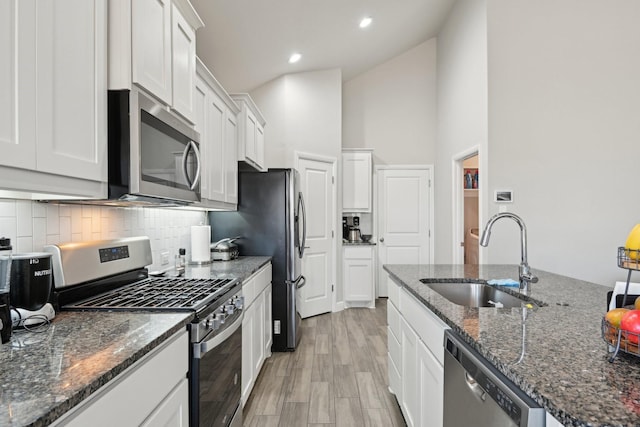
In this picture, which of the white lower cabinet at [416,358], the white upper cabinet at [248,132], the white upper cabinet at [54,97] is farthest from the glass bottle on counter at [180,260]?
the white lower cabinet at [416,358]

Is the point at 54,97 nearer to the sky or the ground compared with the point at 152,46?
nearer to the ground

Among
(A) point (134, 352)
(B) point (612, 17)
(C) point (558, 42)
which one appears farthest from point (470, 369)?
(B) point (612, 17)

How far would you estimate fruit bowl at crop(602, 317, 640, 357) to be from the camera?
82 cm

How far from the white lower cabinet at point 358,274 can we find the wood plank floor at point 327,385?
42.6 inches

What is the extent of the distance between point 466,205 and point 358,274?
2.54 m

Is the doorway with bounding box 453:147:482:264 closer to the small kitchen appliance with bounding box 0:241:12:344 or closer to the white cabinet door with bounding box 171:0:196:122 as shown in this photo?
the white cabinet door with bounding box 171:0:196:122

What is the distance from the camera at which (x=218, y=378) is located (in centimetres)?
161

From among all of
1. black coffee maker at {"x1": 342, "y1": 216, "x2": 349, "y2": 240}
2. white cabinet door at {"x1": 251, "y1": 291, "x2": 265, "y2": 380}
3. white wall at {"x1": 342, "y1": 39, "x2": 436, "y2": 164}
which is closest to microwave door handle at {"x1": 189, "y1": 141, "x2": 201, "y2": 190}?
white cabinet door at {"x1": 251, "y1": 291, "x2": 265, "y2": 380}

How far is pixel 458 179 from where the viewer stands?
4.61 metres

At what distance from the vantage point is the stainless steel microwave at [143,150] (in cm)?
131

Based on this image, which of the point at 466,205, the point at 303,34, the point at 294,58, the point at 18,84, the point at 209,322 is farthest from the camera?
the point at 466,205

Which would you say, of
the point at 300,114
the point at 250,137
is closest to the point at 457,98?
the point at 300,114

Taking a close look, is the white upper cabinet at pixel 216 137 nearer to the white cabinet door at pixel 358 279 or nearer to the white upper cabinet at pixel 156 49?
the white upper cabinet at pixel 156 49

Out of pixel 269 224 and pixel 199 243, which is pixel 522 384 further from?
pixel 269 224
